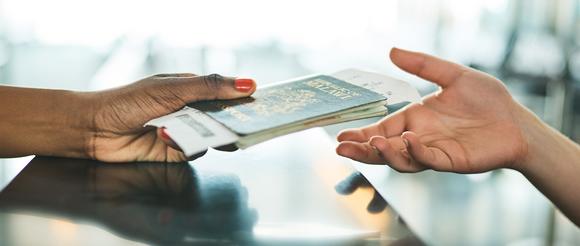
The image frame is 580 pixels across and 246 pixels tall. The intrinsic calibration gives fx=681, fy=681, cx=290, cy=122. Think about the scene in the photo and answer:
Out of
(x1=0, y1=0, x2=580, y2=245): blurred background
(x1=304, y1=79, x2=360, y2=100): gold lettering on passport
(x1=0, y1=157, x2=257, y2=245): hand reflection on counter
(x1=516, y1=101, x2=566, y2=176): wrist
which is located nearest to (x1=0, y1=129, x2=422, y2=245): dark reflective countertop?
(x1=0, y1=157, x2=257, y2=245): hand reflection on counter

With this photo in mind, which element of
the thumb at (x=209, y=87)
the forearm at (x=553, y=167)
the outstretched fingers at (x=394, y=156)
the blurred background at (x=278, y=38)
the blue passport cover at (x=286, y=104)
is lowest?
the blurred background at (x=278, y=38)

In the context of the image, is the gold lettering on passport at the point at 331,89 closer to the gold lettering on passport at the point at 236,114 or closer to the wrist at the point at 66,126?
the gold lettering on passport at the point at 236,114

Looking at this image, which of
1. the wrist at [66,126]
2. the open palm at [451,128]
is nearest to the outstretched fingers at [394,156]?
the open palm at [451,128]

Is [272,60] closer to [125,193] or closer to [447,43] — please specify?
[447,43]

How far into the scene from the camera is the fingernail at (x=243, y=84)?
3.25 feet

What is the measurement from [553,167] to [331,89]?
0.45 metres

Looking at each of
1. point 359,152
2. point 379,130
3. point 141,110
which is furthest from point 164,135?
point 379,130

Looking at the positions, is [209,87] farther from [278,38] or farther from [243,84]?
[278,38]

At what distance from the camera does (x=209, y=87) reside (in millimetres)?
977

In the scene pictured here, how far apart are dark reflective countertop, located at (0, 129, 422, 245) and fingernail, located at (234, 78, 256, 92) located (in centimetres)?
10

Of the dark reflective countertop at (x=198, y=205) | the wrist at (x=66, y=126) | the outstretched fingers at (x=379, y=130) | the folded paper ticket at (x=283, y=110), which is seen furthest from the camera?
the outstretched fingers at (x=379, y=130)

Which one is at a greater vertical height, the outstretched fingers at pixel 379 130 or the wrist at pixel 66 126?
the wrist at pixel 66 126

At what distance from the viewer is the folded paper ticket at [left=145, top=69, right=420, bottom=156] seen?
0.84 metres

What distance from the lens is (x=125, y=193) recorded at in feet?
2.49
